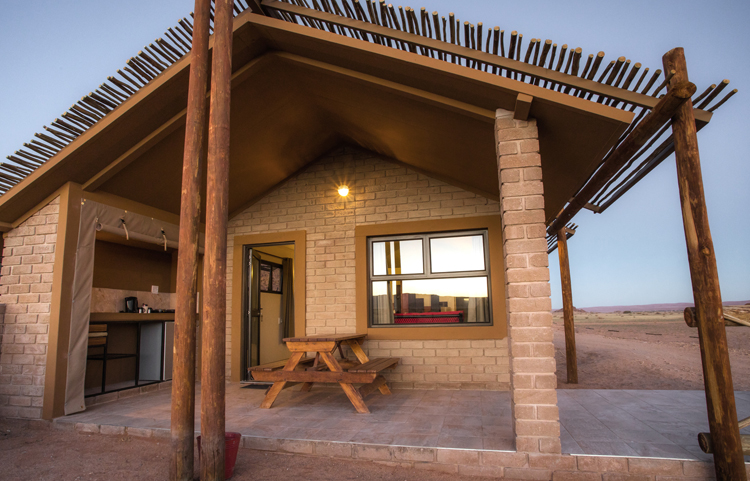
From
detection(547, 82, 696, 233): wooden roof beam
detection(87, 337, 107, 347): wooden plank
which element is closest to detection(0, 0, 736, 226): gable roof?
detection(547, 82, 696, 233): wooden roof beam

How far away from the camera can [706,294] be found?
8.52ft

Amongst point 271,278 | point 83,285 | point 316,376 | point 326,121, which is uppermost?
point 326,121

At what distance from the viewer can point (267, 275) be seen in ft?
25.0

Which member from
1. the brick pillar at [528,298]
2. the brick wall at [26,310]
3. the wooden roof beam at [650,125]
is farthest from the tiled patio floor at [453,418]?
the wooden roof beam at [650,125]

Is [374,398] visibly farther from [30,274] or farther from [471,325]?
[30,274]

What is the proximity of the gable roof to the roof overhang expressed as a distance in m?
0.01

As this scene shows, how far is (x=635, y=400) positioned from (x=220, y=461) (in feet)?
13.8

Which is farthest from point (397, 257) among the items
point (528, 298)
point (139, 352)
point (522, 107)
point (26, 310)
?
point (26, 310)

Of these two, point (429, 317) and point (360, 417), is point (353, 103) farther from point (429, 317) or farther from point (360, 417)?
point (360, 417)

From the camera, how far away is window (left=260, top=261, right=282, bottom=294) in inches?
292

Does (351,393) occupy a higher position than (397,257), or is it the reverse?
(397,257)

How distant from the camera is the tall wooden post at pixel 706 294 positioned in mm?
2502

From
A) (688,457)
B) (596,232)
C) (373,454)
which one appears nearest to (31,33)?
(373,454)

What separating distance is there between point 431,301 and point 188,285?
365cm
